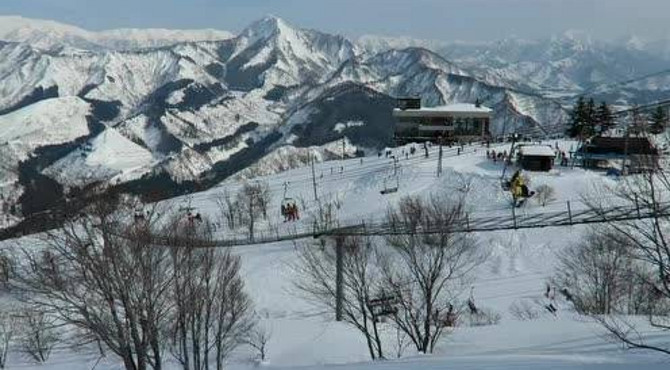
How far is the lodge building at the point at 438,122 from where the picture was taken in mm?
113438

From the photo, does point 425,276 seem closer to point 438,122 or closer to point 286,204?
point 286,204

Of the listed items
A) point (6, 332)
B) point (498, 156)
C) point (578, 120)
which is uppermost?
point (578, 120)

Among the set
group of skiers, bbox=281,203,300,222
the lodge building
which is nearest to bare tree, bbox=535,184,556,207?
group of skiers, bbox=281,203,300,222

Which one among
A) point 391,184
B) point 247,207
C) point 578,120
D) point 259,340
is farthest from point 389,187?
point 259,340

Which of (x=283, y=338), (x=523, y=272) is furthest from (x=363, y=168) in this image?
(x=283, y=338)

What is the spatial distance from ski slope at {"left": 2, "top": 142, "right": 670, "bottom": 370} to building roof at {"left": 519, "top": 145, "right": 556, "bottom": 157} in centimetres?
204

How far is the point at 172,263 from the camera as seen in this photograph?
76.9 ft

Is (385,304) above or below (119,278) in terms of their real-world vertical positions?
below

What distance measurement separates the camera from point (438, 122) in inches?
A: 4505

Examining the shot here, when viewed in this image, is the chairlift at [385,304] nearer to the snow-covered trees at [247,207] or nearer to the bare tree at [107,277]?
the bare tree at [107,277]

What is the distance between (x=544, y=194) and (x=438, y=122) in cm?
5589

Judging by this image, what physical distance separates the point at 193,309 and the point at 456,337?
1024cm

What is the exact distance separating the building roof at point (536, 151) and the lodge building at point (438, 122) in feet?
129

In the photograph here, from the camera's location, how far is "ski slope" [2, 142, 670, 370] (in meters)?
17.3
